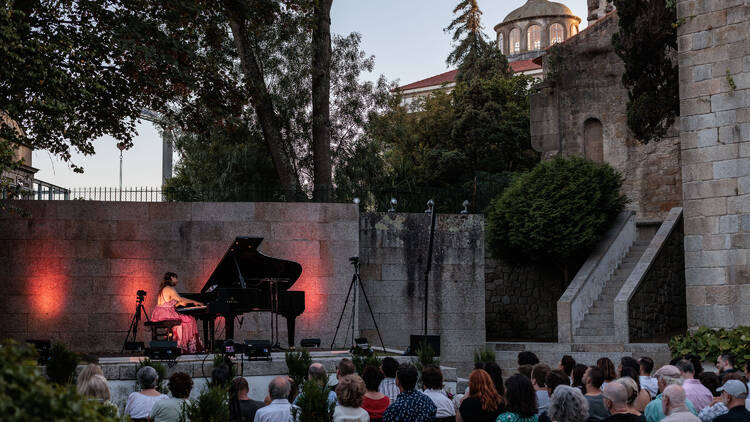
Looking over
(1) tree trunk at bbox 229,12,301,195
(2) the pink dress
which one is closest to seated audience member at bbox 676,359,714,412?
(2) the pink dress

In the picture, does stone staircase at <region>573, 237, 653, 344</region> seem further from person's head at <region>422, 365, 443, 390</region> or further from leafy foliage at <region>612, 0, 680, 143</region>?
person's head at <region>422, 365, 443, 390</region>

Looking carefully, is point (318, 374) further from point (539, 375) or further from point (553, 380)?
point (553, 380)

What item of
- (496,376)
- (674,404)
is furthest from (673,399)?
(496,376)

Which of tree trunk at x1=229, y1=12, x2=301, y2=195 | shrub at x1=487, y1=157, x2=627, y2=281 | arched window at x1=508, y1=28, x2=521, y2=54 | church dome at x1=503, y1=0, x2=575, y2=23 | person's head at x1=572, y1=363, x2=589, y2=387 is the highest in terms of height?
church dome at x1=503, y1=0, x2=575, y2=23

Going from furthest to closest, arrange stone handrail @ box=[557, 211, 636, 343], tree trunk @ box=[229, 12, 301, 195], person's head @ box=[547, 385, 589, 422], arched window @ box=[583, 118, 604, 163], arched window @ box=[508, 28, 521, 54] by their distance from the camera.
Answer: arched window @ box=[508, 28, 521, 54] < arched window @ box=[583, 118, 604, 163] < tree trunk @ box=[229, 12, 301, 195] < stone handrail @ box=[557, 211, 636, 343] < person's head @ box=[547, 385, 589, 422]

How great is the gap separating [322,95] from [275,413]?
48.0 ft

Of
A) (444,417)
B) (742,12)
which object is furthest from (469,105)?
(444,417)

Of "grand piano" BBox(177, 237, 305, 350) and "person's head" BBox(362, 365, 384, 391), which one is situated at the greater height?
"grand piano" BBox(177, 237, 305, 350)

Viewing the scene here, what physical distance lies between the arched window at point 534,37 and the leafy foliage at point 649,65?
59.6 metres

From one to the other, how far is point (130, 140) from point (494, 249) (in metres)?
10.4

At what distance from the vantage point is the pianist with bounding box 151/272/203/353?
13.2 meters

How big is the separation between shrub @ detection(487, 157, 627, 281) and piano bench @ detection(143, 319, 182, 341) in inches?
430

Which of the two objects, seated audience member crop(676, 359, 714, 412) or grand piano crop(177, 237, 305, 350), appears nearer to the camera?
seated audience member crop(676, 359, 714, 412)

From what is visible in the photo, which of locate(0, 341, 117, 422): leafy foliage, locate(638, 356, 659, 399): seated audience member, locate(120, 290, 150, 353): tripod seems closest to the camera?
locate(0, 341, 117, 422): leafy foliage
